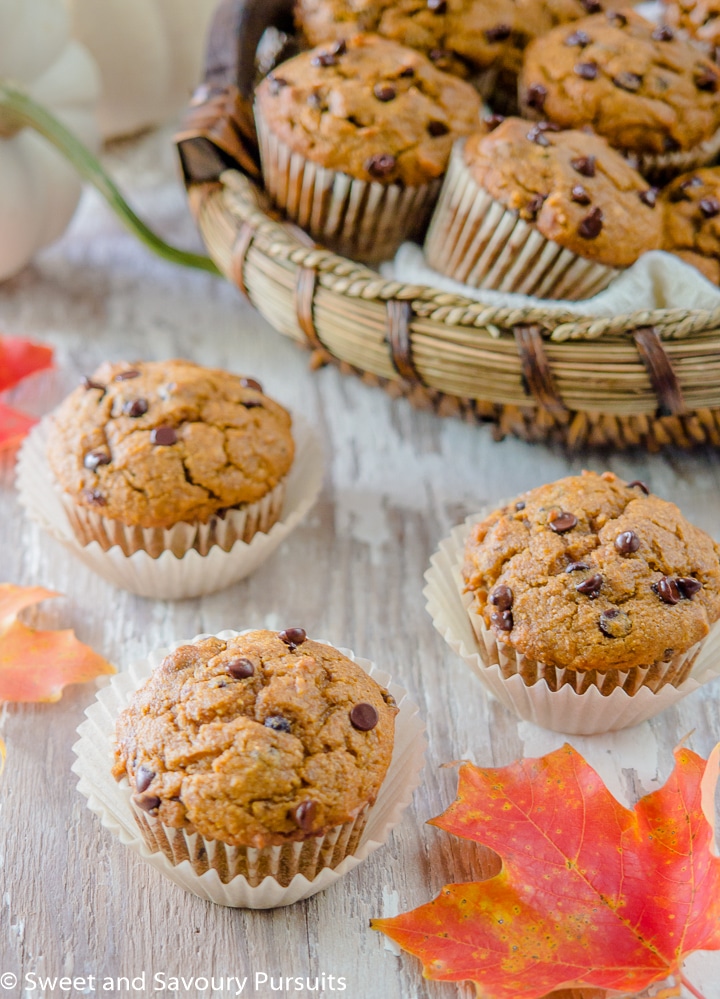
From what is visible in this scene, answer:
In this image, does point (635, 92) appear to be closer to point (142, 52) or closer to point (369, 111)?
point (369, 111)

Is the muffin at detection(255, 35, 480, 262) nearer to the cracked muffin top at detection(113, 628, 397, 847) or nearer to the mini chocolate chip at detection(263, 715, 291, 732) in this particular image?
the cracked muffin top at detection(113, 628, 397, 847)

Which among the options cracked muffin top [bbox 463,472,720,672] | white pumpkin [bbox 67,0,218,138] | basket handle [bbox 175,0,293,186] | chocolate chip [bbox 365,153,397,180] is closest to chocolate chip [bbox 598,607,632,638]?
cracked muffin top [bbox 463,472,720,672]

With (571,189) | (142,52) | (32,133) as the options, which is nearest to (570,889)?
(571,189)

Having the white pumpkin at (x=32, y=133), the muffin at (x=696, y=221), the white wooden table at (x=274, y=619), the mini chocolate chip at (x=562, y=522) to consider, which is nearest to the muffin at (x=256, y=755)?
the white wooden table at (x=274, y=619)

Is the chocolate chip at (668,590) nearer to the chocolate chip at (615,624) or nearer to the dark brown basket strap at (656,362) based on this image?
the chocolate chip at (615,624)

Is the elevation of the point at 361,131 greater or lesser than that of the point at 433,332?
greater
